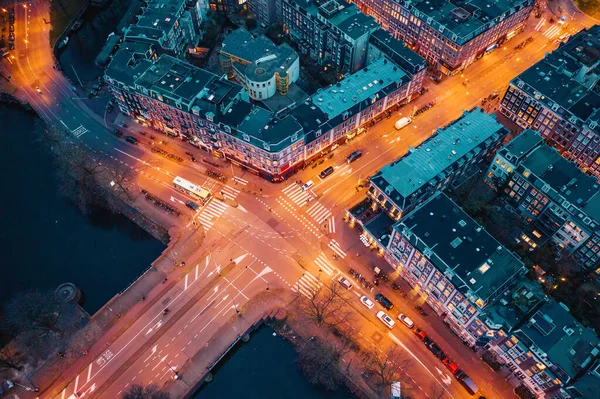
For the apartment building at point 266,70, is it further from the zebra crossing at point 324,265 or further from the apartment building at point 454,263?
the apartment building at point 454,263

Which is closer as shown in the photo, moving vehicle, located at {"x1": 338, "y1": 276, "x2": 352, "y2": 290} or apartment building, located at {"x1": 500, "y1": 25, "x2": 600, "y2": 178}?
moving vehicle, located at {"x1": 338, "y1": 276, "x2": 352, "y2": 290}

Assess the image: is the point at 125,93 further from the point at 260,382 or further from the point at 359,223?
the point at 260,382

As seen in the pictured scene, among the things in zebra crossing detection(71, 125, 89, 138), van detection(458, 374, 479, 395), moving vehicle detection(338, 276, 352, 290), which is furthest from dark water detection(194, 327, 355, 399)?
zebra crossing detection(71, 125, 89, 138)

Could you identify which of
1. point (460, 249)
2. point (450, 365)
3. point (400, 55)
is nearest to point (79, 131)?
point (400, 55)

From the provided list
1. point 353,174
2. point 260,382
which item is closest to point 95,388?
point 260,382

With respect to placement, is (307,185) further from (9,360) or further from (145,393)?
(9,360)

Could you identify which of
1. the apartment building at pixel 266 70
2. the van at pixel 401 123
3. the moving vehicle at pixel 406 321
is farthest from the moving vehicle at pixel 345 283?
the apartment building at pixel 266 70

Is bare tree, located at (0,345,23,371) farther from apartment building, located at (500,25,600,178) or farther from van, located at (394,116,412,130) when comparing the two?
apartment building, located at (500,25,600,178)
